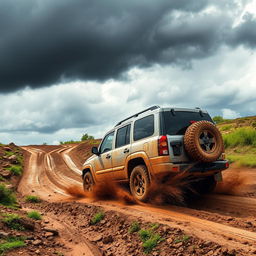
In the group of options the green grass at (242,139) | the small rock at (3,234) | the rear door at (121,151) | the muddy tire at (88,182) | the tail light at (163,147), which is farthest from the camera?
the green grass at (242,139)

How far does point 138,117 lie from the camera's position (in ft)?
23.8

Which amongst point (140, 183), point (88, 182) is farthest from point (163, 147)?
point (88, 182)

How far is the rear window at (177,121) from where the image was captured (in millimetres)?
6311

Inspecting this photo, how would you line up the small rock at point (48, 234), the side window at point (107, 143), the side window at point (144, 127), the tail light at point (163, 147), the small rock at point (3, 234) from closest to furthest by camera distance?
the small rock at point (3, 234), the small rock at point (48, 234), the tail light at point (163, 147), the side window at point (144, 127), the side window at point (107, 143)

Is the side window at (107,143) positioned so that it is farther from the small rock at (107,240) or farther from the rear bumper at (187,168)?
the small rock at (107,240)

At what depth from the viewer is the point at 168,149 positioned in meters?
6.09

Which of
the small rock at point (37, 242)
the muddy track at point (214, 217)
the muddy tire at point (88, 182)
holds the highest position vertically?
the muddy tire at point (88, 182)

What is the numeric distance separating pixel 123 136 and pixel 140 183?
148cm

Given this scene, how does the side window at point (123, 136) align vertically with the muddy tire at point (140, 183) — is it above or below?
above

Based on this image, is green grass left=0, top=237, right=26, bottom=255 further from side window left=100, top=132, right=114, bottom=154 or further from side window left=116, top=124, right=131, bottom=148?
side window left=100, top=132, right=114, bottom=154

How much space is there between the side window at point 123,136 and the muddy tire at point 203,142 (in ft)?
6.03

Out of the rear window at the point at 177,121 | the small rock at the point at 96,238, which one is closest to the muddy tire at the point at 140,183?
the rear window at the point at 177,121

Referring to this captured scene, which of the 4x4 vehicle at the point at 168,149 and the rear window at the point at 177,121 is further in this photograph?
the rear window at the point at 177,121

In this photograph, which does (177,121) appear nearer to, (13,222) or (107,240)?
(107,240)
